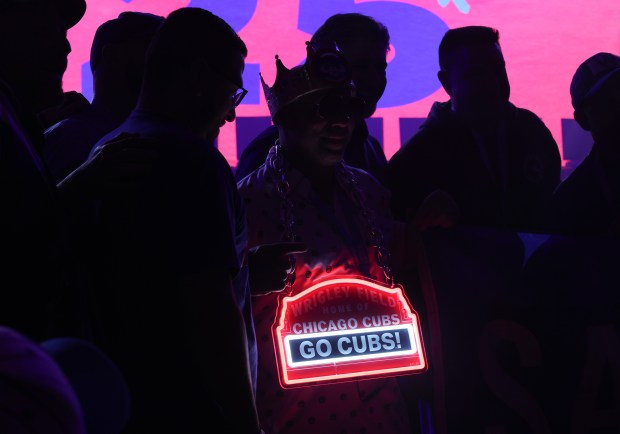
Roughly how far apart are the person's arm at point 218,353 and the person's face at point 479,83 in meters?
2.32

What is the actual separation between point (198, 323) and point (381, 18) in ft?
11.5

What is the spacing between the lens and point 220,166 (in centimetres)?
171

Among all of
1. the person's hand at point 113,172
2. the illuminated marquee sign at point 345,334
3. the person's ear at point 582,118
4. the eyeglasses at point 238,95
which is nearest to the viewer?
the person's hand at point 113,172

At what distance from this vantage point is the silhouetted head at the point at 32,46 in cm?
167

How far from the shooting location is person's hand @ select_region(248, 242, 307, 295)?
7.25 feet

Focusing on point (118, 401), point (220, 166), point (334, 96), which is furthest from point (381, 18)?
point (118, 401)

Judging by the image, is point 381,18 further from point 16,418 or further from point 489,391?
point 16,418

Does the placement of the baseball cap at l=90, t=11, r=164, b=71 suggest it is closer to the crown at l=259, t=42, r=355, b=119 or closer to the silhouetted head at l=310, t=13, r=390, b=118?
the crown at l=259, t=42, r=355, b=119

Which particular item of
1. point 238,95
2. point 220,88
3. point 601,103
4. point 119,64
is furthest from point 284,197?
point 601,103

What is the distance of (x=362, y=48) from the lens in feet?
11.2

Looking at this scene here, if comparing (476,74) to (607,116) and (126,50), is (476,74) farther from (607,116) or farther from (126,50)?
(126,50)

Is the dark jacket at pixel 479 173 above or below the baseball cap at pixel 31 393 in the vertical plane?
below

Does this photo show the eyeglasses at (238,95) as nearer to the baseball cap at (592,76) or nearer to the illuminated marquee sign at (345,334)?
the illuminated marquee sign at (345,334)

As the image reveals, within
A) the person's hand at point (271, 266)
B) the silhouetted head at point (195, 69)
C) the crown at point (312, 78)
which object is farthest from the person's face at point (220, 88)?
the crown at point (312, 78)
